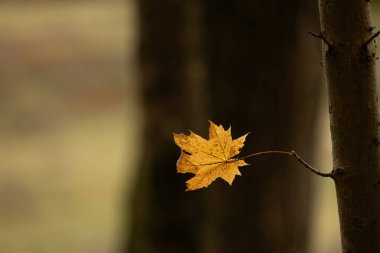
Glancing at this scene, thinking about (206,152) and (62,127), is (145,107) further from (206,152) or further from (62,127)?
(62,127)

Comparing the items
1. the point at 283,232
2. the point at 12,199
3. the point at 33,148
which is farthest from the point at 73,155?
the point at 283,232

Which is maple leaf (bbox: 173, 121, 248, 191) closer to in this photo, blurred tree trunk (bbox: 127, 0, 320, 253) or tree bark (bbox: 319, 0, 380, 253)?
tree bark (bbox: 319, 0, 380, 253)

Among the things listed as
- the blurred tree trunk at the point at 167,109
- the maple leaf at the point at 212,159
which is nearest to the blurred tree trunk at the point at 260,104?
the blurred tree trunk at the point at 167,109

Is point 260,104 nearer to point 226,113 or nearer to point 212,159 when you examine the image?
point 226,113

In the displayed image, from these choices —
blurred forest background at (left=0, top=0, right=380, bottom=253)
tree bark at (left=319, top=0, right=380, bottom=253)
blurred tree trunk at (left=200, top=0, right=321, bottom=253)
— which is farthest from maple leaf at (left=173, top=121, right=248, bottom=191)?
blurred tree trunk at (left=200, top=0, right=321, bottom=253)

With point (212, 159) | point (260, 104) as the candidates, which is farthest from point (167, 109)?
point (212, 159)

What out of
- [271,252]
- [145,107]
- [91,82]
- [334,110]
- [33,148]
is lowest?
[271,252]
